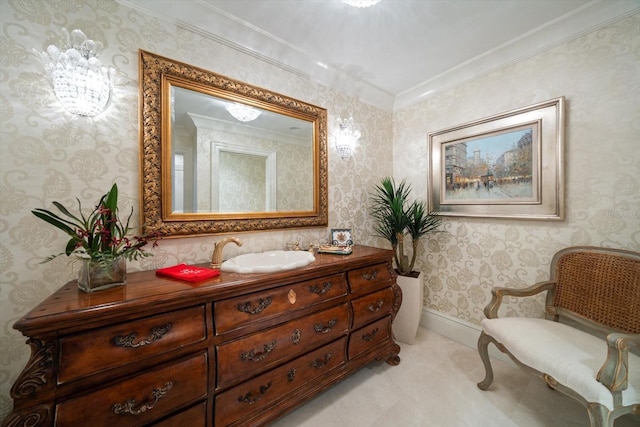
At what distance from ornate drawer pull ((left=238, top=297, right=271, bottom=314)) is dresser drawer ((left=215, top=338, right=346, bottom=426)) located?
1.19 ft

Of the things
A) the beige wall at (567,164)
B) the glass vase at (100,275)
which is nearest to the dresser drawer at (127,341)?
the glass vase at (100,275)

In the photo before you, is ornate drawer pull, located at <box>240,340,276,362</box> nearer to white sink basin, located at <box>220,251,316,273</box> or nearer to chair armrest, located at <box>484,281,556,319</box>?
white sink basin, located at <box>220,251,316,273</box>

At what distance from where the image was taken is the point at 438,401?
5.15 feet

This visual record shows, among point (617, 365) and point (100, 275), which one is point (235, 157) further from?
point (617, 365)

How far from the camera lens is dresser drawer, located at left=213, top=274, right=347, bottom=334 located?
1146mm

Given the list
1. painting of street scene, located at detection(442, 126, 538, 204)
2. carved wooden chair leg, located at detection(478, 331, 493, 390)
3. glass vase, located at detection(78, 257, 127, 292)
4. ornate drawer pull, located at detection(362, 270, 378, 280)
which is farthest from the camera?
painting of street scene, located at detection(442, 126, 538, 204)

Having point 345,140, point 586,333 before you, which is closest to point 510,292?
point 586,333

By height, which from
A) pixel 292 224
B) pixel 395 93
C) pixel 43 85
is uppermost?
pixel 395 93

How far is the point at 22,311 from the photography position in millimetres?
1107

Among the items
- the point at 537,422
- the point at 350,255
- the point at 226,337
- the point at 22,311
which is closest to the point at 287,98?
the point at 350,255

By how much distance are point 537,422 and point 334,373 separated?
123 centimetres

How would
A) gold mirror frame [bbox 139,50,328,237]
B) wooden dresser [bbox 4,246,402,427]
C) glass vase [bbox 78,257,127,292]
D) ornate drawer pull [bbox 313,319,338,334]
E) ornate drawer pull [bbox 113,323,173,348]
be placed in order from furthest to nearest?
1. ornate drawer pull [bbox 313,319,338,334]
2. gold mirror frame [bbox 139,50,328,237]
3. glass vase [bbox 78,257,127,292]
4. ornate drawer pull [bbox 113,323,173,348]
5. wooden dresser [bbox 4,246,402,427]

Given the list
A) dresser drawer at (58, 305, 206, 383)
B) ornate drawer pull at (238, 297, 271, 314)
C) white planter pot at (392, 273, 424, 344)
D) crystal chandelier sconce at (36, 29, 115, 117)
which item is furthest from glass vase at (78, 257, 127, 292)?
white planter pot at (392, 273, 424, 344)

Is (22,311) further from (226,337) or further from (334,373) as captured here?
(334,373)
